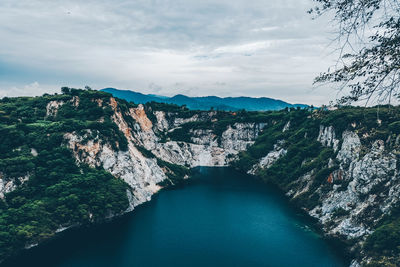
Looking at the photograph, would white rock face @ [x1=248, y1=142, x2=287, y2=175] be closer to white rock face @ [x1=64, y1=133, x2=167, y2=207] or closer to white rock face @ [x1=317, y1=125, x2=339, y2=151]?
white rock face @ [x1=317, y1=125, x2=339, y2=151]

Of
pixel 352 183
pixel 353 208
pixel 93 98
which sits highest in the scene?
pixel 93 98

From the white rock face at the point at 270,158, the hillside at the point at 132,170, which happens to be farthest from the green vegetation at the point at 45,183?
the white rock face at the point at 270,158

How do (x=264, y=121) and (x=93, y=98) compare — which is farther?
(x=264, y=121)

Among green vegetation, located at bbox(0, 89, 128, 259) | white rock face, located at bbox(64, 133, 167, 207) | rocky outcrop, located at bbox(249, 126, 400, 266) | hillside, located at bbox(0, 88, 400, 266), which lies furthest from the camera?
white rock face, located at bbox(64, 133, 167, 207)

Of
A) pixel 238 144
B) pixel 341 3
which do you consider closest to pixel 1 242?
Result: pixel 341 3

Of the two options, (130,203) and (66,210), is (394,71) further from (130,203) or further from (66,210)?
(130,203)

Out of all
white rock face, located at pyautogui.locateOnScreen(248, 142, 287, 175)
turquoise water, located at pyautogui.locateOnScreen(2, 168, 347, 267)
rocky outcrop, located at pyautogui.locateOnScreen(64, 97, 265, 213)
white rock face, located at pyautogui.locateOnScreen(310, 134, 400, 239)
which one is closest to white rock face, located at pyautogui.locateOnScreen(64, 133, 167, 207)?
rocky outcrop, located at pyautogui.locateOnScreen(64, 97, 265, 213)

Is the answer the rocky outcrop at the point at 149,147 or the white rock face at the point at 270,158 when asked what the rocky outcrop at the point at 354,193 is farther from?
the rocky outcrop at the point at 149,147
